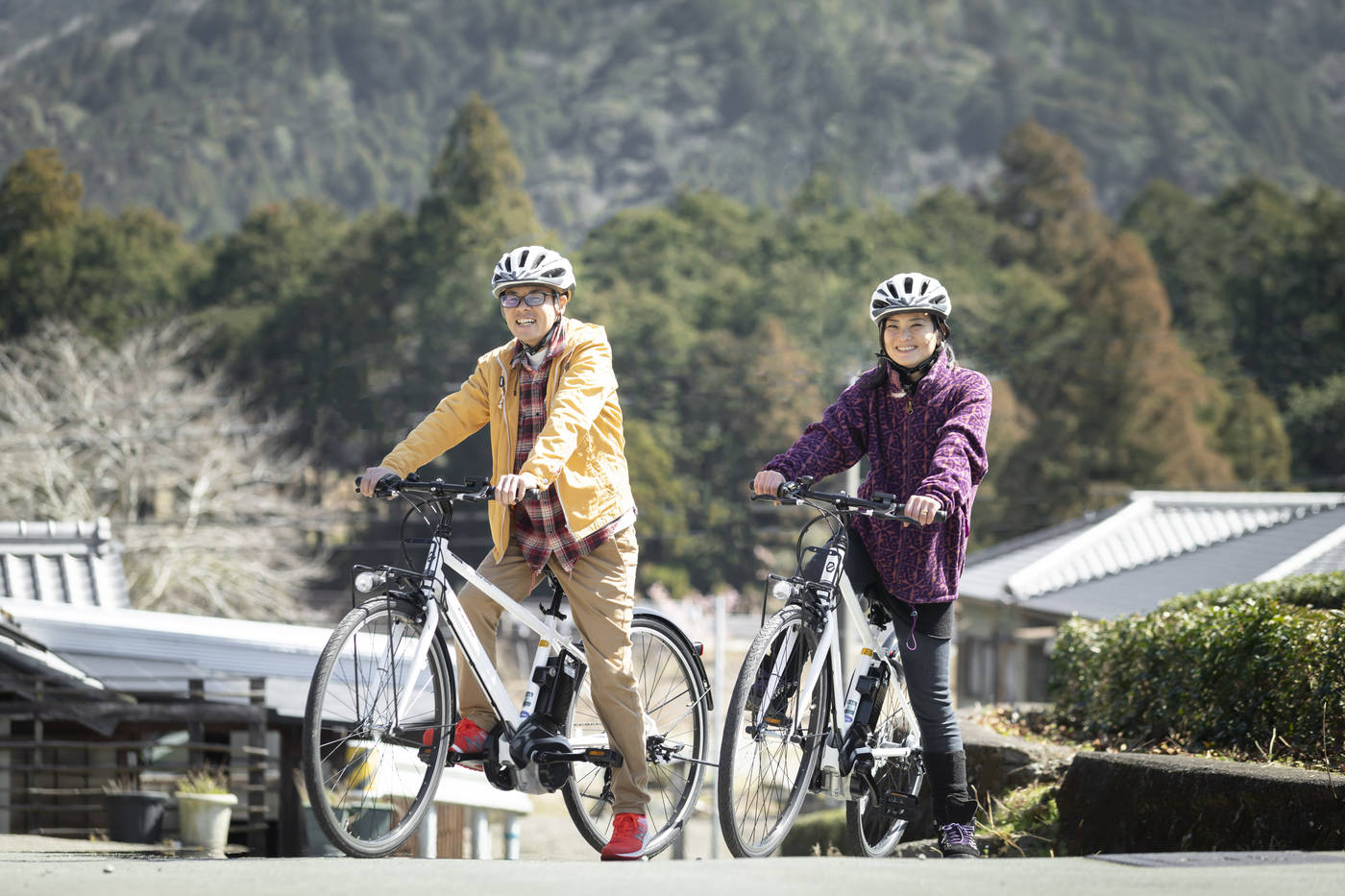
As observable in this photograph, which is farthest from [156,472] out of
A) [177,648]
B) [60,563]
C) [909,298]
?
[909,298]

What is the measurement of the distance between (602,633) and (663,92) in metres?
157

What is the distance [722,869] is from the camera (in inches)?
166

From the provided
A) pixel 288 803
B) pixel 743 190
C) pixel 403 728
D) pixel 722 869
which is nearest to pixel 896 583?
pixel 722 869

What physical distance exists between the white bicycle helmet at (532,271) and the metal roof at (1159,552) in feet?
44.1

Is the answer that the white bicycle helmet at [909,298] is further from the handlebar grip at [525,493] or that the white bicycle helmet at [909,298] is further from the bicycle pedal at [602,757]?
the bicycle pedal at [602,757]

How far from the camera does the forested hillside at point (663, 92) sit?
124 meters

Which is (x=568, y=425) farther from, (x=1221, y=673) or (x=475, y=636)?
(x=1221, y=673)

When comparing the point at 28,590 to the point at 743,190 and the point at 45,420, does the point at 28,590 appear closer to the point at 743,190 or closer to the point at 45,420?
the point at 45,420

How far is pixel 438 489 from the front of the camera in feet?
15.7

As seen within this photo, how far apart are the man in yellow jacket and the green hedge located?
2654mm

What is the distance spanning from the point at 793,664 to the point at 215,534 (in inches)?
1336

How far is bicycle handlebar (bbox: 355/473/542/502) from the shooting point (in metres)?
4.76

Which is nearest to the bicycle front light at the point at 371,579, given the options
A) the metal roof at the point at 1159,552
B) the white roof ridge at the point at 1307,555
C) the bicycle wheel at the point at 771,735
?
the bicycle wheel at the point at 771,735

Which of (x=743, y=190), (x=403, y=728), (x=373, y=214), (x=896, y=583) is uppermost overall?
(x=743, y=190)
